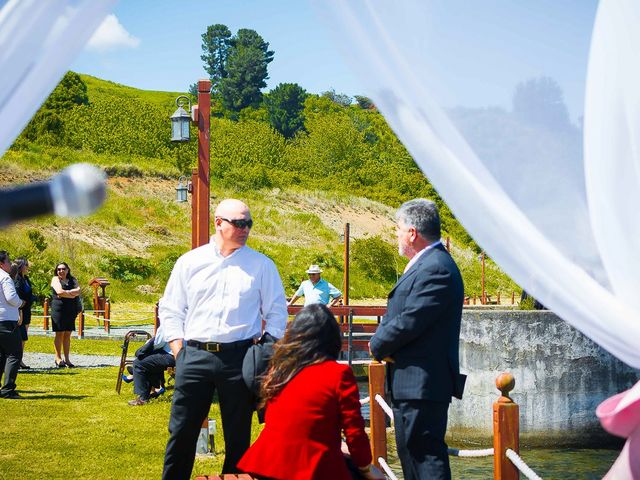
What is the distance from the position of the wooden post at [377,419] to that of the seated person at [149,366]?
464 cm

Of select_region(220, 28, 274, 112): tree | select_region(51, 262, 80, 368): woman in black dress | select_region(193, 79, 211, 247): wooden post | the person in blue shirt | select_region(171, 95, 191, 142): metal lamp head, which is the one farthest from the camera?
select_region(220, 28, 274, 112): tree

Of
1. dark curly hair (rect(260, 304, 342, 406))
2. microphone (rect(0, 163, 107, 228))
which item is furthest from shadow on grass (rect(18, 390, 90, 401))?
microphone (rect(0, 163, 107, 228))

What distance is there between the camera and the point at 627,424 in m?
3.68

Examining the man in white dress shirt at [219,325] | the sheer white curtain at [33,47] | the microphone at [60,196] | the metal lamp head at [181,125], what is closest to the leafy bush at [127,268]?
the metal lamp head at [181,125]

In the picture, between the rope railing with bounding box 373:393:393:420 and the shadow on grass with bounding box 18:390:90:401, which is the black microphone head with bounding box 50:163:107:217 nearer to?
the rope railing with bounding box 373:393:393:420

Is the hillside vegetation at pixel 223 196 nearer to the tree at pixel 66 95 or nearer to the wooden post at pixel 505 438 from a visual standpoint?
the tree at pixel 66 95

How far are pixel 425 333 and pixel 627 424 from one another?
4.93 ft

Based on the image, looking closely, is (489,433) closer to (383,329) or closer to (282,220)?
(383,329)

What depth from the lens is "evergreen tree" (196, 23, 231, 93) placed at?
119 metres

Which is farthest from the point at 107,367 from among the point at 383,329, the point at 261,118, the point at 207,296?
the point at 261,118

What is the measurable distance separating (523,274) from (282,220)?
53.5 metres

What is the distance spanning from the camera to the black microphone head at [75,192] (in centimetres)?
220

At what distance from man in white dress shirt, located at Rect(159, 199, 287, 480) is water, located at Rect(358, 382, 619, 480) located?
10.2ft

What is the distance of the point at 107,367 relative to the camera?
52.7 ft
